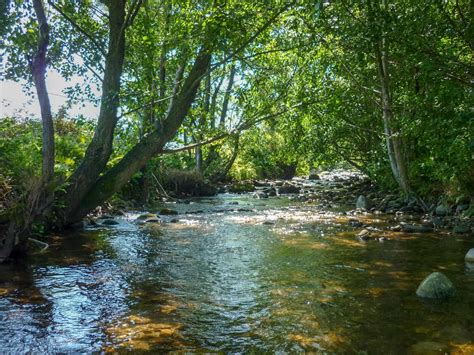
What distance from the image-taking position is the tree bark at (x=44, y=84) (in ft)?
28.3

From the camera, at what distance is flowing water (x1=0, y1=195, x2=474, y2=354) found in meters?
4.14

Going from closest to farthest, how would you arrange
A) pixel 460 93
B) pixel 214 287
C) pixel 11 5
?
1. pixel 214 287
2. pixel 460 93
3. pixel 11 5

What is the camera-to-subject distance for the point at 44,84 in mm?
8891

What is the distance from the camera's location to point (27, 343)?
13.2 feet

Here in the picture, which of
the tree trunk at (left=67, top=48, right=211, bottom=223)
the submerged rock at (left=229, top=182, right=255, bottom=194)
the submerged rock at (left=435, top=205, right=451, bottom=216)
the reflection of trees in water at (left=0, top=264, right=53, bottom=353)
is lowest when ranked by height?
the reflection of trees in water at (left=0, top=264, right=53, bottom=353)

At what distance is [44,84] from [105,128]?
1.73 m

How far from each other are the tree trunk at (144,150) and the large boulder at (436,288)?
678 centimetres

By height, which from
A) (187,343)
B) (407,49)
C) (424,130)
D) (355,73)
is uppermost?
(355,73)

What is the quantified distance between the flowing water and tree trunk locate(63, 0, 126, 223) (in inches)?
37.1

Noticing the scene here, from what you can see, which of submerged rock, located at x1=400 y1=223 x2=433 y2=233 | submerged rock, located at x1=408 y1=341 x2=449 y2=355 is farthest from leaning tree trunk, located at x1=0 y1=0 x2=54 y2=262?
submerged rock, located at x1=400 y1=223 x2=433 y2=233

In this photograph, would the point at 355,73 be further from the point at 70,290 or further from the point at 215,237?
the point at 70,290

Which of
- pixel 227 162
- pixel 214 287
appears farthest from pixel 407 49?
pixel 227 162

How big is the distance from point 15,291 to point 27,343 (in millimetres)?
1813

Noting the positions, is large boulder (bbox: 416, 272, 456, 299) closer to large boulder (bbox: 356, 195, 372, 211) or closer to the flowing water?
the flowing water
